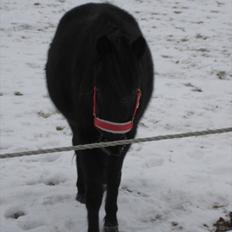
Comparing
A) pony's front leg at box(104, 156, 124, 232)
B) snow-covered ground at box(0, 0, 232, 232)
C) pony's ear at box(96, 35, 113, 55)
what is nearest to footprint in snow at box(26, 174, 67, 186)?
snow-covered ground at box(0, 0, 232, 232)

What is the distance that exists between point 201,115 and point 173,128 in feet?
1.85

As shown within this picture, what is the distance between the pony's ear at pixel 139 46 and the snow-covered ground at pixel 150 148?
1.58 metres

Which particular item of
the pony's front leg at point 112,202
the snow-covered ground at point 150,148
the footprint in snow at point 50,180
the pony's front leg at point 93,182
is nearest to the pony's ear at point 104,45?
the pony's front leg at point 93,182

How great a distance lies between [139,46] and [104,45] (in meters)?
0.18

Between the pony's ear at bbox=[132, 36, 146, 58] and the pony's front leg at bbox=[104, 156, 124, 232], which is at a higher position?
the pony's ear at bbox=[132, 36, 146, 58]

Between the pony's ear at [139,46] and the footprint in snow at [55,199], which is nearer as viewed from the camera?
the pony's ear at [139,46]

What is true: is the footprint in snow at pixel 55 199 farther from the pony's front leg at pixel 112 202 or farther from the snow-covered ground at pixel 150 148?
the pony's front leg at pixel 112 202

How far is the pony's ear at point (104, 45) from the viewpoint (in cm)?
221

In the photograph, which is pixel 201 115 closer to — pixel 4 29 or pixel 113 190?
pixel 113 190

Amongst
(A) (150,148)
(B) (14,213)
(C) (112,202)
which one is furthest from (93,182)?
(A) (150,148)

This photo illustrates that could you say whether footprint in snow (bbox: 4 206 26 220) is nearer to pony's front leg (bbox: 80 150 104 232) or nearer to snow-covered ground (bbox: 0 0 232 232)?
snow-covered ground (bbox: 0 0 232 232)

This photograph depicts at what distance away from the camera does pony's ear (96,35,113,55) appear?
2.21 metres

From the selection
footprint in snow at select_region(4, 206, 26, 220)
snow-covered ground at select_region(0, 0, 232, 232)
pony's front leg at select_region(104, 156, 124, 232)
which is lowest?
snow-covered ground at select_region(0, 0, 232, 232)

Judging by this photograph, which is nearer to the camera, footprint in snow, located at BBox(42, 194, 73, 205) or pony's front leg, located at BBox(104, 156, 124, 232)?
pony's front leg, located at BBox(104, 156, 124, 232)
